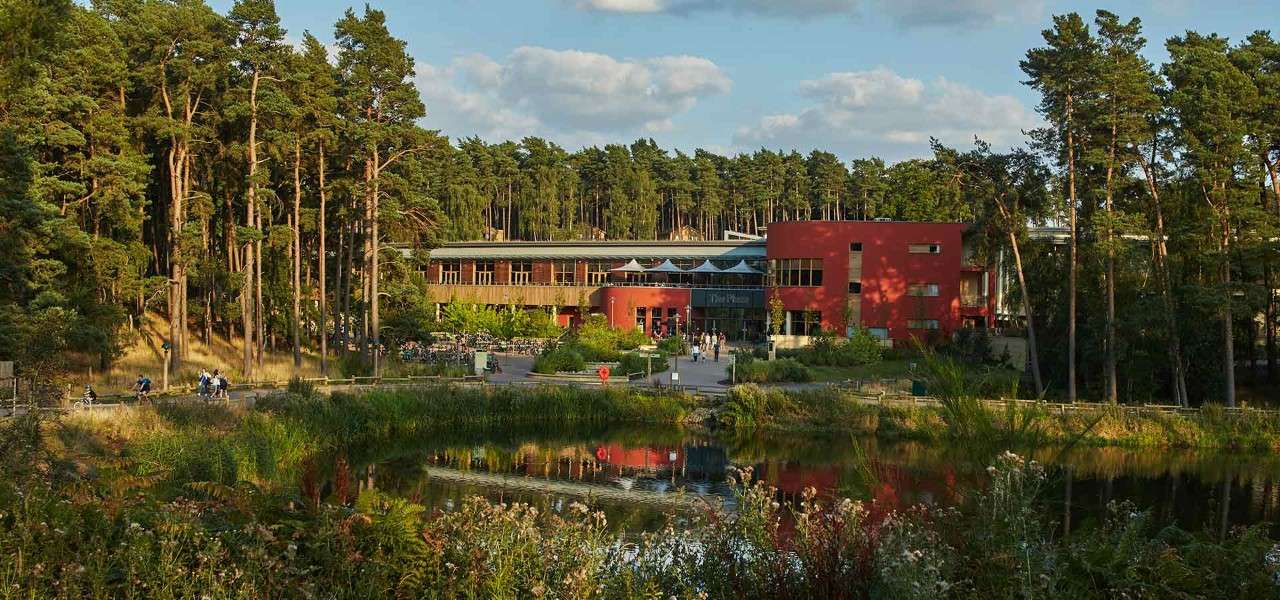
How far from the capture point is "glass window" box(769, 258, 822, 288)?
166ft

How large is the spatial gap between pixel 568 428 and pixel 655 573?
23528 millimetres

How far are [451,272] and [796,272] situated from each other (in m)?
25.7

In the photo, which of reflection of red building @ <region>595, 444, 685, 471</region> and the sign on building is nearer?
reflection of red building @ <region>595, 444, 685, 471</region>

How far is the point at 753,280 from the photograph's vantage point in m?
58.5

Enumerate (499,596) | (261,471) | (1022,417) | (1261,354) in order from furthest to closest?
(1261,354) < (261,471) < (1022,417) < (499,596)

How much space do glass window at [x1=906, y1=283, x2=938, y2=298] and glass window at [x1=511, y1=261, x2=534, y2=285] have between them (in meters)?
24.9

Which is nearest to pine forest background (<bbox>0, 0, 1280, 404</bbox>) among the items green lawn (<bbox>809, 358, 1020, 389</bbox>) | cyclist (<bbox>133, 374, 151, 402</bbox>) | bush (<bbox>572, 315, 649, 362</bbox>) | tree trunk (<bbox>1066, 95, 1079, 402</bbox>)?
tree trunk (<bbox>1066, 95, 1079, 402</bbox>)

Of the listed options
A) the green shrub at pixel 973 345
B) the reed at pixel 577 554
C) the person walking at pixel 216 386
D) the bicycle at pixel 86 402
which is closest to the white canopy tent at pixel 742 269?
the green shrub at pixel 973 345

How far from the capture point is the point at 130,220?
3275 cm

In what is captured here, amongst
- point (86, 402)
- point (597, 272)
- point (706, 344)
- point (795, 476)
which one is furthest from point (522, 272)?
point (795, 476)

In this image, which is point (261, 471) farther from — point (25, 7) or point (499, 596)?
point (499, 596)

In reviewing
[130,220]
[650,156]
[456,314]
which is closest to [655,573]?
[130,220]

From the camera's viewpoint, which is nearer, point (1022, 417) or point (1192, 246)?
point (1022, 417)

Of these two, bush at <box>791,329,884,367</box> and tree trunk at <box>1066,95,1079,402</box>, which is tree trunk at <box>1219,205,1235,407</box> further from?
bush at <box>791,329,884,367</box>
